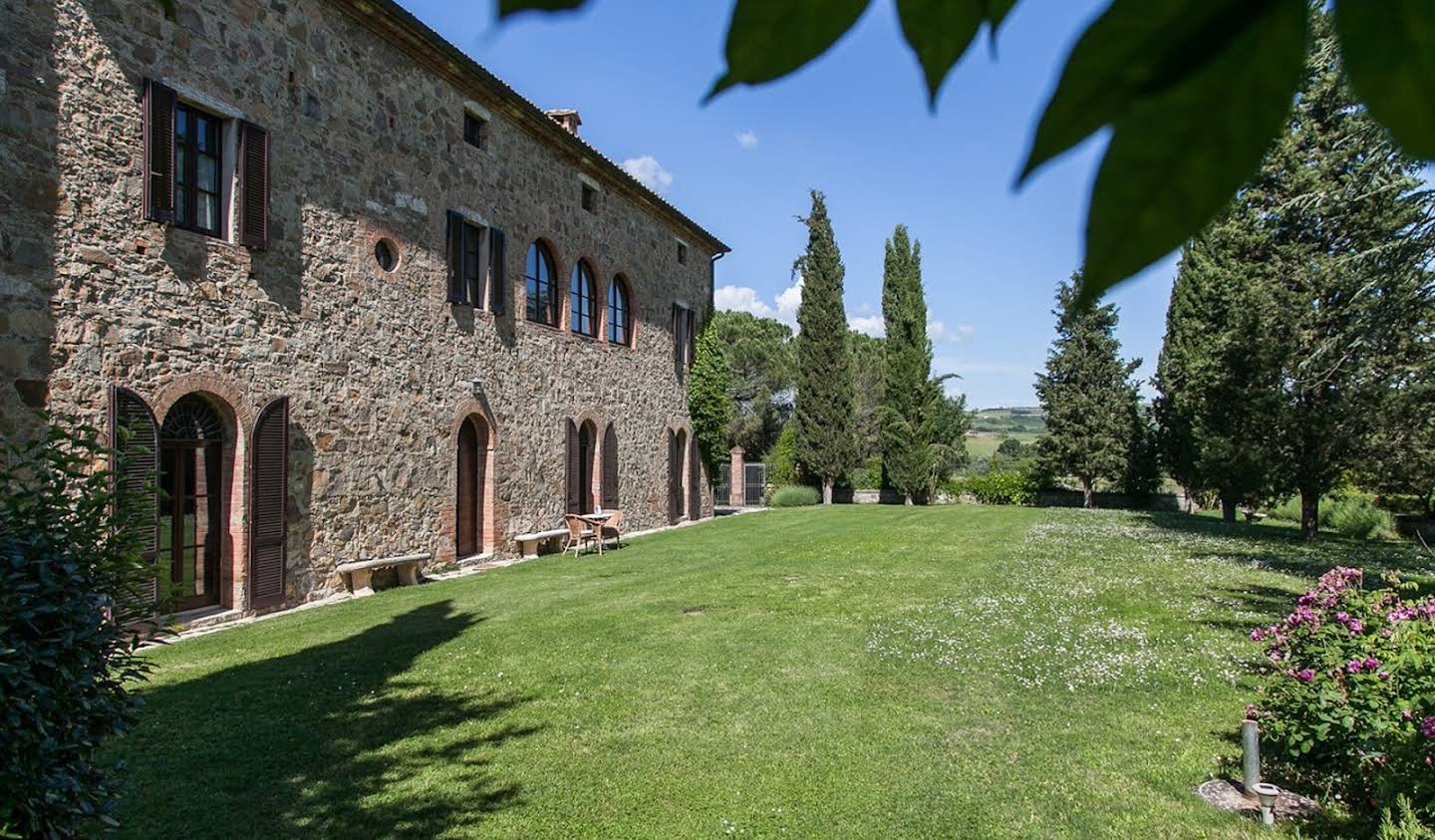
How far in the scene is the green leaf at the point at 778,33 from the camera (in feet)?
1.48

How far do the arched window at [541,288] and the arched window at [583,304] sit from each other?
0.55 m

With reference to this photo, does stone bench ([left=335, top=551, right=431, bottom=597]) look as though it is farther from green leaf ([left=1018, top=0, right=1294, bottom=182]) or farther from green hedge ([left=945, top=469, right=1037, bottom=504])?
green hedge ([left=945, top=469, right=1037, bottom=504])

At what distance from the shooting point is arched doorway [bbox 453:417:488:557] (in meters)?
13.2

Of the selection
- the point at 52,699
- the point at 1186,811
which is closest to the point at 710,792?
the point at 1186,811

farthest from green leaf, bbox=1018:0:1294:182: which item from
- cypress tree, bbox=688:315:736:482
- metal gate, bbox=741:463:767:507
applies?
metal gate, bbox=741:463:767:507

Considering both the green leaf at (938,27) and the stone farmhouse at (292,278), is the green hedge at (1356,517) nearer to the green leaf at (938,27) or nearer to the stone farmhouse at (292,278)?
the stone farmhouse at (292,278)

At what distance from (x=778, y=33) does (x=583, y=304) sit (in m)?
17.0

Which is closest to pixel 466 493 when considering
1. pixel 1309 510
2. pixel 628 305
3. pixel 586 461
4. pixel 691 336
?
pixel 586 461

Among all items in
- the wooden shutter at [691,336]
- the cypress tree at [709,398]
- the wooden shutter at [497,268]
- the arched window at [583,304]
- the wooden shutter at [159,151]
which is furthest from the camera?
the cypress tree at [709,398]

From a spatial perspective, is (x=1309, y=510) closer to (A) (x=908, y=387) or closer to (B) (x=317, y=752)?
(A) (x=908, y=387)

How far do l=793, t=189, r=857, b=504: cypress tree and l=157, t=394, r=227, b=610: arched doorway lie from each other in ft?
71.9

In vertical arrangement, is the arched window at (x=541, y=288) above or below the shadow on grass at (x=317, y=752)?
above

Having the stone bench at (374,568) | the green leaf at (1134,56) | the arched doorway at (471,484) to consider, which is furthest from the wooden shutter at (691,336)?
the green leaf at (1134,56)

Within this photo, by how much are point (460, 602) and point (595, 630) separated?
264 cm
